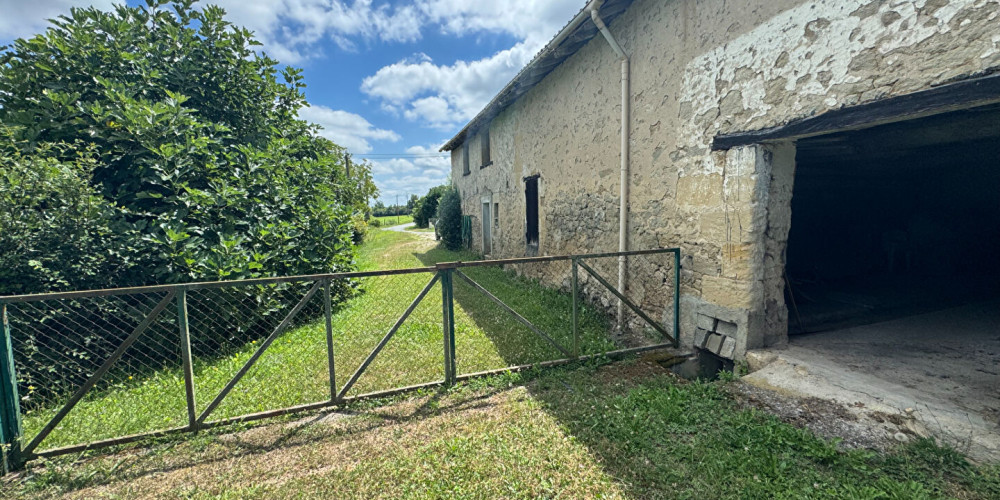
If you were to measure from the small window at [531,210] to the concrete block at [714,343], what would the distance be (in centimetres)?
480

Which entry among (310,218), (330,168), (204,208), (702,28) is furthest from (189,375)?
(702,28)

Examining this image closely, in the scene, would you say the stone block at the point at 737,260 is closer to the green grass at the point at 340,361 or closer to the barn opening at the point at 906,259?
the barn opening at the point at 906,259

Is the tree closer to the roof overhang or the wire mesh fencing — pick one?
the wire mesh fencing

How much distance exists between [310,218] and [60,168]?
2800mm

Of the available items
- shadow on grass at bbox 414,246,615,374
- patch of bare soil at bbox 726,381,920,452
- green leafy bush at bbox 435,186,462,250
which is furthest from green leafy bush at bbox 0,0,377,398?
green leafy bush at bbox 435,186,462,250

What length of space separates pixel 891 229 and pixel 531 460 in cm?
997

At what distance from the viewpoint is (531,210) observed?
8.70 metres

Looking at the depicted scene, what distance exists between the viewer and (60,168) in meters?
3.82

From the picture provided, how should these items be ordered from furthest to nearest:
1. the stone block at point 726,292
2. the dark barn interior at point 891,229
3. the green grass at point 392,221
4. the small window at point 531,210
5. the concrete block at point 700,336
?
the green grass at point 392,221, the small window at point 531,210, the dark barn interior at point 891,229, the concrete block at point 700,336, the stone block at point 726,292

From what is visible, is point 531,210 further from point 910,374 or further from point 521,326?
point 910,374

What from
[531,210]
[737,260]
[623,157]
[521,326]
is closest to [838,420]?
[737,260]

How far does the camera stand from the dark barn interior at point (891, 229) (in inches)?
203

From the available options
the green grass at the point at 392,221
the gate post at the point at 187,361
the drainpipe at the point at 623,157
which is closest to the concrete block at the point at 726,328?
the drainpipe at the point at 623,157

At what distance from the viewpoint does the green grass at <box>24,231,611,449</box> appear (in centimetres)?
320
